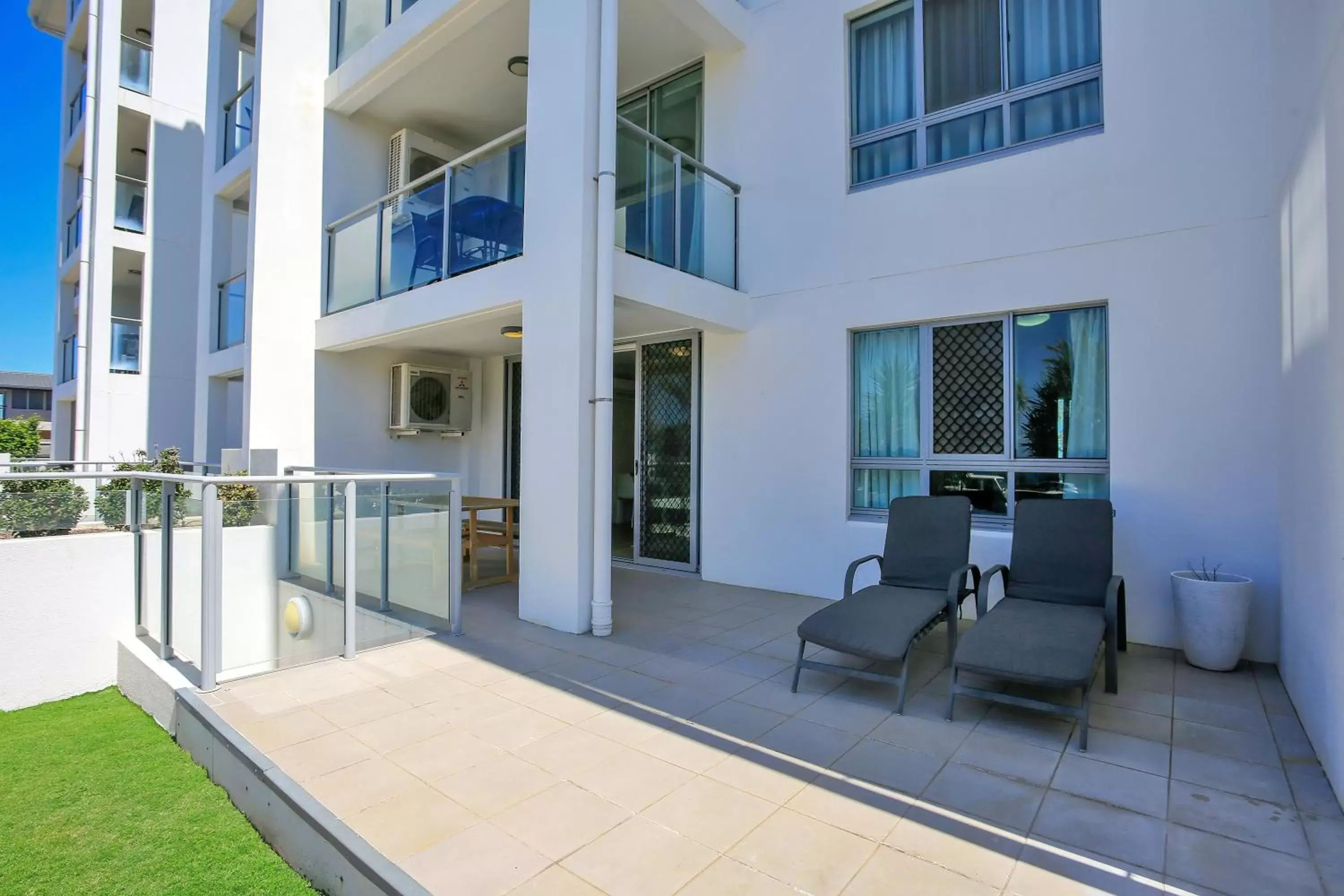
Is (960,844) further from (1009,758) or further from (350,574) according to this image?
(350,574)

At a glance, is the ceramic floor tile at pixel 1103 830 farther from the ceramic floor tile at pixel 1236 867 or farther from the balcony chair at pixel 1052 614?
the balcony chair at pixel 1052 614

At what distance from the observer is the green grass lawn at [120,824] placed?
8.09 ft

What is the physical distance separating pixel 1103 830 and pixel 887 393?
4091 mm

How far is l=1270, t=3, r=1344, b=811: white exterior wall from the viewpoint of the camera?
8.86 ft

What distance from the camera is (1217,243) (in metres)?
4.51

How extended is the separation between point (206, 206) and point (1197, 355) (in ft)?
40.2

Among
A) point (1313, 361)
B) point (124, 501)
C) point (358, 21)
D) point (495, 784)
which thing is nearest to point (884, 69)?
point (1313, 361)

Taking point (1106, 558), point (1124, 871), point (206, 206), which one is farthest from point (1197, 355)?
point (206, 206)

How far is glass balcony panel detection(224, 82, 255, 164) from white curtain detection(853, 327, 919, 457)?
888 centimetres

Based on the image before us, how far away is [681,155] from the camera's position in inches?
255

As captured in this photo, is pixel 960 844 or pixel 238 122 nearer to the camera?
pixel 960 844

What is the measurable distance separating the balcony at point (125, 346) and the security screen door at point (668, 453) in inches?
437

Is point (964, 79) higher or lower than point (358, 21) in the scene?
lower

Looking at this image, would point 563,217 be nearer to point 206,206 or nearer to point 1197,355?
point 1197,355
